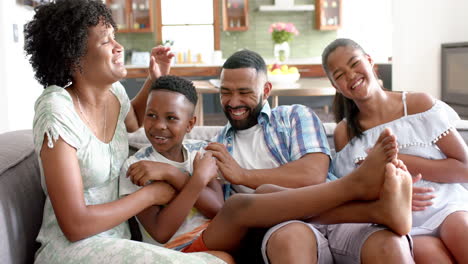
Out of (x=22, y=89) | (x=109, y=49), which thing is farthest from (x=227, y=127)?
(x=22, y=89)

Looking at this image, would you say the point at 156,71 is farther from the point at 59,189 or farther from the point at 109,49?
the point at 59,189

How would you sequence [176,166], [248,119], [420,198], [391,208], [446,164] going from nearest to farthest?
[391,208] → [420,198] → [446,164] → [176,166] → [248,119]

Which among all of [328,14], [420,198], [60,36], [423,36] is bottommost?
[420,198]

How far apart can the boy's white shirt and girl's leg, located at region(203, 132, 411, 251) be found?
0.53ft

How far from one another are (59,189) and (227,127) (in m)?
0.73

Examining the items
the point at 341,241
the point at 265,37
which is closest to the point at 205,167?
the point at 341,241

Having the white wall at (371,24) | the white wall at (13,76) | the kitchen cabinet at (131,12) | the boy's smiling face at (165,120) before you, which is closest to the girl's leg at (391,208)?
the boy's smiling face at (165,120)

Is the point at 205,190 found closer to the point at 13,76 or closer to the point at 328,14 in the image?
the point at 13,76

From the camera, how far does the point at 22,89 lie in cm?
418

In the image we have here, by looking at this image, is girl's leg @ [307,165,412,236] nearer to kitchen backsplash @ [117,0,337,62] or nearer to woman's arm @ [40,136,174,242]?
woman's arm @ [40,136,174,242]

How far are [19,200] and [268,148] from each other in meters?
0.82

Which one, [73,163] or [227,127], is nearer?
[73,163]

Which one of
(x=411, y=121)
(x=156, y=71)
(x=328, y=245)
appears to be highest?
(x=156, y=71)

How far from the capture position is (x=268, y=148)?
1813 mm
